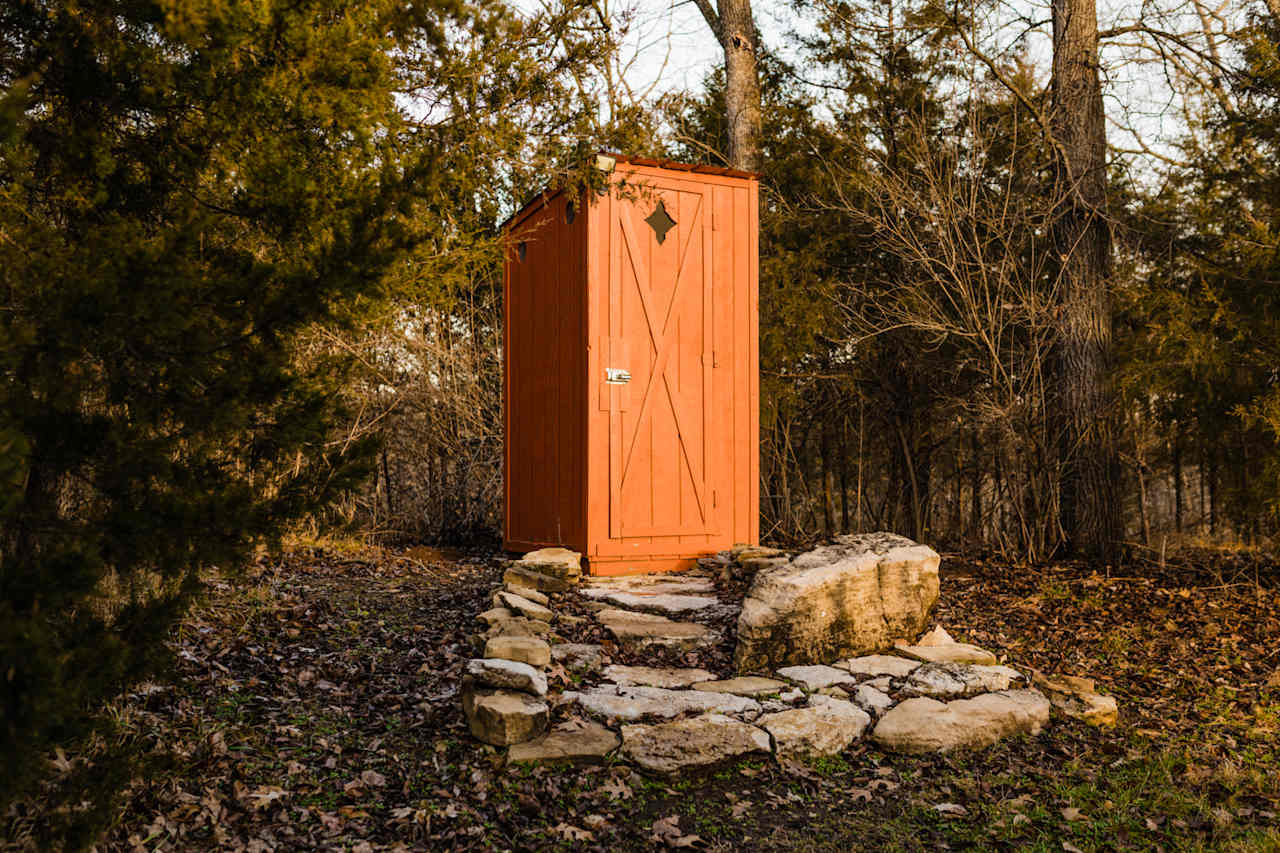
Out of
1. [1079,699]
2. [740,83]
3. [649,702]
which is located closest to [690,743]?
[649,702]

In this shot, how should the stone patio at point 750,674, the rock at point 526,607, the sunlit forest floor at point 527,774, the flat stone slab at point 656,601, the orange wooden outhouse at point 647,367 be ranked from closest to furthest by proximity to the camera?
the sunlit forest floor at point 527,774 < the stone patio at point 750,674 < the rock at point 526,607 < the flat stone slab at point 656,601 < the orange wooden outhouse at point 647,367

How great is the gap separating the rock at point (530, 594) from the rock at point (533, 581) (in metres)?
0.08

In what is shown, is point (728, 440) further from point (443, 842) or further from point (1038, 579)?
point (443, 842)

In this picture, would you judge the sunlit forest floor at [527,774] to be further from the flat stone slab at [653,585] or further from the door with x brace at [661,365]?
the door with x brace at [661,365]

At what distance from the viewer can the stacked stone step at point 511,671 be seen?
127 inches

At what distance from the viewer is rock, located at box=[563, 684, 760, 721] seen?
11.7ft

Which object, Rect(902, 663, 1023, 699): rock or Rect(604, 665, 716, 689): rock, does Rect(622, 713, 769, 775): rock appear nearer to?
Rect(604, 665, 716, 689): rock

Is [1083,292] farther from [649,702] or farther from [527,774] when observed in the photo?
[527,774]

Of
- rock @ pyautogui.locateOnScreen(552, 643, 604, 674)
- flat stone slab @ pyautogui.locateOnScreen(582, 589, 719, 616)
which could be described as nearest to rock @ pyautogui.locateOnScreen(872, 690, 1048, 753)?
rock @ pyautogui.locateOnScreen(552, 643, 604, 674)

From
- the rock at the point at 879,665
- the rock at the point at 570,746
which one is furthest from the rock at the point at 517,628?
the rock at the point at 879,665

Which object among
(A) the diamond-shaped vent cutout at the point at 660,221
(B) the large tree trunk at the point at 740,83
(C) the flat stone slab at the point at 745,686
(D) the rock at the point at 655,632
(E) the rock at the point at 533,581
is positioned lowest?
(C) the flat stone slab at the point at 745,686

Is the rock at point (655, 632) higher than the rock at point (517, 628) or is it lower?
lower

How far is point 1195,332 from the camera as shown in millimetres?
6445

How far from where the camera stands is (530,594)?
5.00 m
